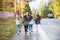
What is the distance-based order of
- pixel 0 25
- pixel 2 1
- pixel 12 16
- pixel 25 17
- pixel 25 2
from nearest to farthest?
pixel 25 17 < pixel 0 25 < pixel 2 1 < pixel 12 16 < pixel 25 2

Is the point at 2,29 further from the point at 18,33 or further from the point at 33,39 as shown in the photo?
the point at 33,39

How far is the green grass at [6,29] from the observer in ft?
34.3

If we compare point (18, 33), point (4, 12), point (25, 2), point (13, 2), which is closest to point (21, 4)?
point (25, 2)

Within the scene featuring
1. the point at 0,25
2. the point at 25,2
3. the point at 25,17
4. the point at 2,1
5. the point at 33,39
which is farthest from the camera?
the point at 25,2

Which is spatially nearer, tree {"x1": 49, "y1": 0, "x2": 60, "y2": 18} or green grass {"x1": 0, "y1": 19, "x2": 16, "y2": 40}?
green grass {"x1": 0, "y1": 19, "x2": 16, "y2": 40}

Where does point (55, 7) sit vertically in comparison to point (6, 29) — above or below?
below

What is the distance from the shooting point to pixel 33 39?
382 inches

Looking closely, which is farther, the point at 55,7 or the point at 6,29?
the point at 55,7

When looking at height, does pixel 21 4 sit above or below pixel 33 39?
above

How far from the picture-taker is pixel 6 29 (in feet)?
38.2

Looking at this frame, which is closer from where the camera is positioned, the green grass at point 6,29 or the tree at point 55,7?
the green grass at point 6,29

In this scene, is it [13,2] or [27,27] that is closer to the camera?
[27,27]

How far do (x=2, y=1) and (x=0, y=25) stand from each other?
1.43 metres

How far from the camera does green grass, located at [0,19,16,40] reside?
34.3 feet
